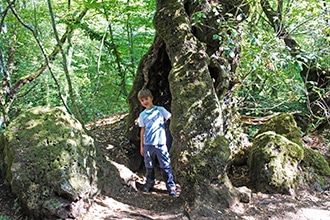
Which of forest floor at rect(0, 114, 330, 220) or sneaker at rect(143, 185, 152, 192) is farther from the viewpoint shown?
sneaker at rect(143, 185, 152, 192)

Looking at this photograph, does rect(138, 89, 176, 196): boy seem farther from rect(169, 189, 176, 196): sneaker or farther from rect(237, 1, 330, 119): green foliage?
rect(237, 1, 330, 119): green foliage

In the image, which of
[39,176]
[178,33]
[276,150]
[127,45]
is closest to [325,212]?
[276,150]

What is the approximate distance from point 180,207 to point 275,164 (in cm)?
175

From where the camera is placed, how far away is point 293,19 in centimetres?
629

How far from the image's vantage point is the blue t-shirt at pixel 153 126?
4.61m

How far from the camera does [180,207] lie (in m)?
4.04

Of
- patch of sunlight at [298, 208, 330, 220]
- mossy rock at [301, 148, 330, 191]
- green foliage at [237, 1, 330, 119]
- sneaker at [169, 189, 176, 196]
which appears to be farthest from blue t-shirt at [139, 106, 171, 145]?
mossy rock at [301, 148, 330, 191]

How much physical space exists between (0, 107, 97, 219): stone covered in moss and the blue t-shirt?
85 centimetres

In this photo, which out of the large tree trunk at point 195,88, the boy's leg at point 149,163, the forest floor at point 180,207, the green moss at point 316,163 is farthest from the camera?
the green moss at point 316,163

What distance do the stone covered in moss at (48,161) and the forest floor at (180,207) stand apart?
0.78 ft

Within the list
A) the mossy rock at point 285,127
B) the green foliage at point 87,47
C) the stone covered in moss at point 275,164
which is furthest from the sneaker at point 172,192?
the green foliage at point 87,47

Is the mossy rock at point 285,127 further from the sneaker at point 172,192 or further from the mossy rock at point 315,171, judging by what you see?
the sneaker at point 172,192

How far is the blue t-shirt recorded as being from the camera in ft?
15.1

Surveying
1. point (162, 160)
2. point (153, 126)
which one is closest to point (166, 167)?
point (162, 160)
